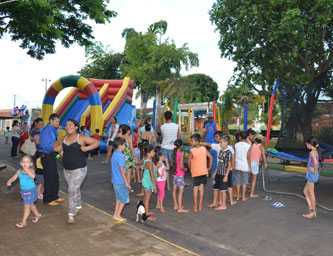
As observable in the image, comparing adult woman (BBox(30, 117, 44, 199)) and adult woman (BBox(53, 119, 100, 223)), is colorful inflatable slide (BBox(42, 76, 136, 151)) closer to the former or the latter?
adult woman (BBox(30, 117, 44, 199))

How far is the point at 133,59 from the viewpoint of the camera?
3556 cm

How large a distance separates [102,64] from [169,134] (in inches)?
1436

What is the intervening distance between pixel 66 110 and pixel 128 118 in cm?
337

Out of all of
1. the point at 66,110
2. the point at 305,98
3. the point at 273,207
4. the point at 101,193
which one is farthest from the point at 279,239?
the point at 66,110

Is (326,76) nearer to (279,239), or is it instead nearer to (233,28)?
(279,239)

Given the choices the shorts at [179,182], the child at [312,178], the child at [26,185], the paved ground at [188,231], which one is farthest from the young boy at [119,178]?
the child at [312,178]

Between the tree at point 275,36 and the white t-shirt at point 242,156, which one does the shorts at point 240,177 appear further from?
the tree at point 275,36

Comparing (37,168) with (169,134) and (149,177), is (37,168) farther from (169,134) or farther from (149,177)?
(169,134)

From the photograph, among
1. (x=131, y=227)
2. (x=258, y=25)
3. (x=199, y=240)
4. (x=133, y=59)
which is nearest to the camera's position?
(x=199, y=240)

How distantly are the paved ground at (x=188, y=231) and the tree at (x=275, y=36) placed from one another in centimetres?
730

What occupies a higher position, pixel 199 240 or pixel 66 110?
pixel 66 110

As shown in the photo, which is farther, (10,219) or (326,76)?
(326,76)

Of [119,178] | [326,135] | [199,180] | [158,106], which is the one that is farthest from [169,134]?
[158,106]

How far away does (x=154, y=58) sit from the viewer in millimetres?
33812
